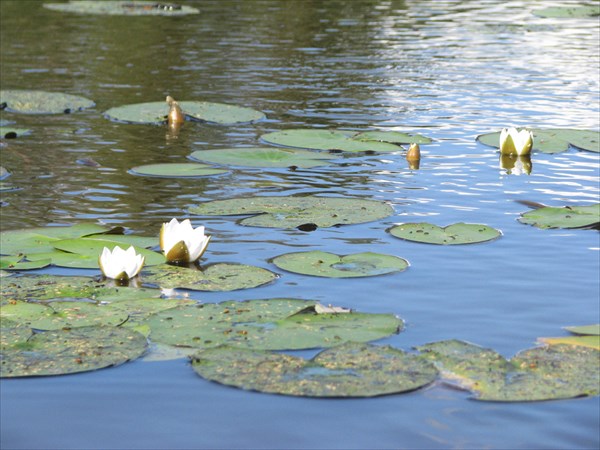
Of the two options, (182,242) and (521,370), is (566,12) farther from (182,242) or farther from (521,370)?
(521,370)

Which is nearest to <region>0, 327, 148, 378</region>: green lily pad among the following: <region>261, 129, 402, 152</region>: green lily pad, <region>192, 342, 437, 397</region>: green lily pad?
<region>192, 342, 437, 397</region>: green lily pad

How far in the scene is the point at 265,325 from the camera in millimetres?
4746

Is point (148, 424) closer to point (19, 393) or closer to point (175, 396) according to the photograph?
point (175, 396)

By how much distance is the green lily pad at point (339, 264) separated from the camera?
570 centimetres

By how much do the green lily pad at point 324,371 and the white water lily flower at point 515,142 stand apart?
478 centimetres

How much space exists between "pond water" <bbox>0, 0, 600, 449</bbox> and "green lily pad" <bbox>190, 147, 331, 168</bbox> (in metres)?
0.15

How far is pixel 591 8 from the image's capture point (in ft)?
68.9

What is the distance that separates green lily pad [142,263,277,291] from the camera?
17.9 feet

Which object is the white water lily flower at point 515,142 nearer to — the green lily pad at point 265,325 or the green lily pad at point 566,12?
the green lily pad at point 265,325

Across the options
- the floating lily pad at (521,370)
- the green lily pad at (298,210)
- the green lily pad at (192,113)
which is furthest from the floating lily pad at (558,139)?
the floating lily pad at (521,370)

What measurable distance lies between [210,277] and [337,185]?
2.50m

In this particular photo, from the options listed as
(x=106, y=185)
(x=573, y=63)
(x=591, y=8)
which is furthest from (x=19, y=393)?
(x=591, y=8)

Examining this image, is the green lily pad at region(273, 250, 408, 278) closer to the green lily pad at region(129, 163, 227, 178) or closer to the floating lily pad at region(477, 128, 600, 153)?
the green lily pad at region(129, 163, 227, 178)

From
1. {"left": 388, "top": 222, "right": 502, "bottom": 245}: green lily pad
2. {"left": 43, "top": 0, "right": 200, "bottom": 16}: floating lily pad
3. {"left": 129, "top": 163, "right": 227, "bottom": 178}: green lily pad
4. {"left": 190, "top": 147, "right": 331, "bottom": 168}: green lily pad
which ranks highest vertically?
{"left": 43, "top": 0, "right": 200, "bottom": 16}: floating lily pad
